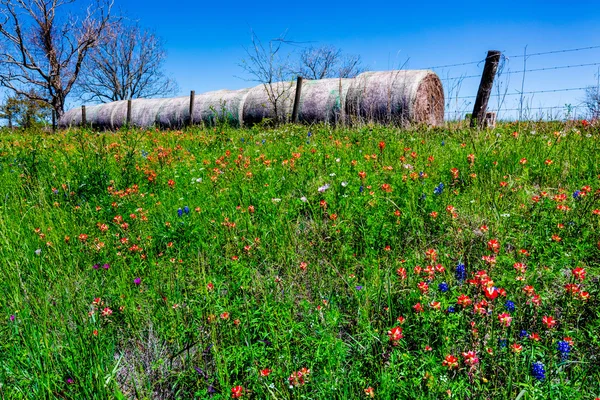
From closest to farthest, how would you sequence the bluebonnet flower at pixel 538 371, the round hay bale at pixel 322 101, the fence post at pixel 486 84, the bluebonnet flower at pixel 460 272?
the bluebonnet flower at pixel 538 371 < the bluebonnet flower at pixel 460 272 < the fence post at pixel 486 84 < the round hay bale at pixel 322 101

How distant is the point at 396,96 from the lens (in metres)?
10.3

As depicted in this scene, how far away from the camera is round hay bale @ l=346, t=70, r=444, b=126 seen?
10.2 meters

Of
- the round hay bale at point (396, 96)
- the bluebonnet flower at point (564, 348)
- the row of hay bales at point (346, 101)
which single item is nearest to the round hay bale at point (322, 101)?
the row of hay bales at point (346, 101)

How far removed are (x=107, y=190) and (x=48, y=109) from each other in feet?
120

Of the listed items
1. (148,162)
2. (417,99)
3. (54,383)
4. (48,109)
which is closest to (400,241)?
(54,383)

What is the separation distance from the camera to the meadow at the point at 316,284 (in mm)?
1826

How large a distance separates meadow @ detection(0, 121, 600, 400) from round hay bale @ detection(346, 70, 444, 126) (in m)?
5.94

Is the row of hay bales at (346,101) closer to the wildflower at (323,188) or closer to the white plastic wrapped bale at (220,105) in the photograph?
the white plastic wrapped bale at (220,105)

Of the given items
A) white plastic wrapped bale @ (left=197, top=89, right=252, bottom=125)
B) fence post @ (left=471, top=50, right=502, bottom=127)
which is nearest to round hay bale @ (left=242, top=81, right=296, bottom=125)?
white plastic wrapped bale @ (left=197, top=89, right=252, bottom=125)

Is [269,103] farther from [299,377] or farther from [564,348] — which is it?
[564,348]

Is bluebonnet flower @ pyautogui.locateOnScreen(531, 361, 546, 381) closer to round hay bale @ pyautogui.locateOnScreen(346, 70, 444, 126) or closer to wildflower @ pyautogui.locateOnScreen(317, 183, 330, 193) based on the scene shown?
wildflower @ pyautogui.locateOnScreen(317, 183, 330, 193)

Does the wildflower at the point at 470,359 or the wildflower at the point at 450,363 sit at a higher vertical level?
the wildflower at the point at 470,359

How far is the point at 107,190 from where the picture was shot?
4340mm

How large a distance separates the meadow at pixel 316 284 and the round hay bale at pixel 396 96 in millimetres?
5938
